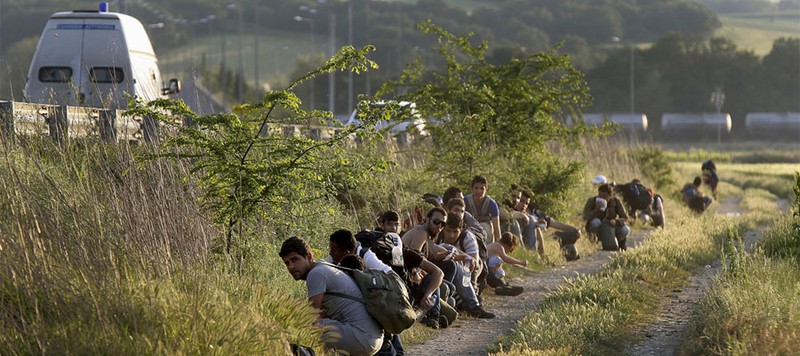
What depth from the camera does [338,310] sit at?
1005 centimetres

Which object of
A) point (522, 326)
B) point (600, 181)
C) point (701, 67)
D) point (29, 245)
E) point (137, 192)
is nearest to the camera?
point (29, 245)

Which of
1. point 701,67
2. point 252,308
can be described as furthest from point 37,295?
A: point 701,67

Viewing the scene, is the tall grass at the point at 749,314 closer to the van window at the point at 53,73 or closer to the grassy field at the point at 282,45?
the van window at the point at 53,73

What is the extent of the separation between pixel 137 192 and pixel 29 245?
6.07ft

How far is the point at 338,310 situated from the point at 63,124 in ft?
16.5

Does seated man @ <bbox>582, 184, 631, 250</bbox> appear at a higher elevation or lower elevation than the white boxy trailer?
higher

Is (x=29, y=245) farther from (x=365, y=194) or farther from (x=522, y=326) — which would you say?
(x=365, y=194)

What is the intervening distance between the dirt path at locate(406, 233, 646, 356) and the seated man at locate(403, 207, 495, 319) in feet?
0.47

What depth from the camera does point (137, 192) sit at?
34.9 feet

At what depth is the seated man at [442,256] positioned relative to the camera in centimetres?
1325

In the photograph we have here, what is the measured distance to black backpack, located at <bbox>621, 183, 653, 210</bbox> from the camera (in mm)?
26047

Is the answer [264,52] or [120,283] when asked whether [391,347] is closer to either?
[120,283]

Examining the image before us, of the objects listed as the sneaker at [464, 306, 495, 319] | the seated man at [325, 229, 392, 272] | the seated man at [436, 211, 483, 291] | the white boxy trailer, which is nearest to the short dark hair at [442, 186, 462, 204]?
the seated man at [436, 211, 483, 291]

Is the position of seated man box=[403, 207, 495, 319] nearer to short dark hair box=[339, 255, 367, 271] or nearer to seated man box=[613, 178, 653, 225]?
short dark hair box=[339, 255, 367, 271]
